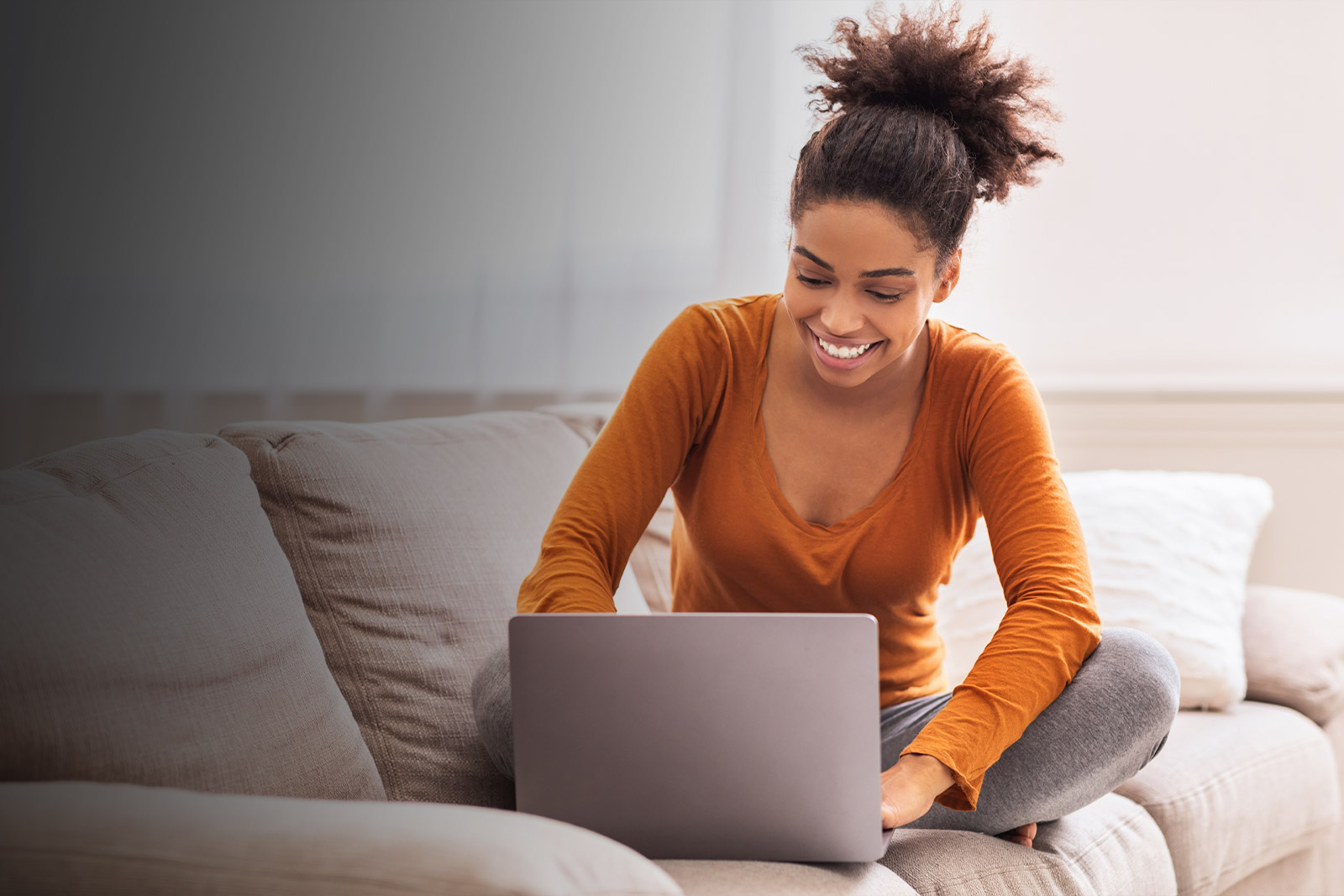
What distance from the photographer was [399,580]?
122cm

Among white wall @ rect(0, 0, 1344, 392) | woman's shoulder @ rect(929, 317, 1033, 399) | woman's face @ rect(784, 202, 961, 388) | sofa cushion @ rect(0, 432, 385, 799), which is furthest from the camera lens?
white wall @ rect(0, 0, 1344, 392)

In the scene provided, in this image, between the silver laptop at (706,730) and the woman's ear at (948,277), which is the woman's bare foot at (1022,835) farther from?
the woman's ear at (948,277)

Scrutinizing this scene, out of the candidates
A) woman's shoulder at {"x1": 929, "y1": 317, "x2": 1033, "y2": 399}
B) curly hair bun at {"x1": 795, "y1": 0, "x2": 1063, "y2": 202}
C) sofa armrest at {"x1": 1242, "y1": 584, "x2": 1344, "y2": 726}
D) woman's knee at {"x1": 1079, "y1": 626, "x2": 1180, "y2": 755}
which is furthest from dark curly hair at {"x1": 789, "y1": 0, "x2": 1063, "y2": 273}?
sofa armrest at {"x1": 1242, "y1": 584, "x2": 1344, "y2": 726}

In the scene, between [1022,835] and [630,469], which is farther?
[630,469]

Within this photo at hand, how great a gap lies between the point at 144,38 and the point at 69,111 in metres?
0.15

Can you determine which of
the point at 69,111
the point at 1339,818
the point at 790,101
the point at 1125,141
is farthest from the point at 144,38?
the point at 1339,818

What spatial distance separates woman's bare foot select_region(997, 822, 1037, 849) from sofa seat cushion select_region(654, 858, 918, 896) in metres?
0.22

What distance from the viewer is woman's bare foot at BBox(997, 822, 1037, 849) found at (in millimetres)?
1108

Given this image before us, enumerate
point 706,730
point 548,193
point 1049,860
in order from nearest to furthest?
point 706,730, point 1049,860, point 548,193

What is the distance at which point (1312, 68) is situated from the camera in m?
2.30

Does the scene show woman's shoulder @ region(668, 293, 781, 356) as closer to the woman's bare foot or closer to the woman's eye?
the woman's eye

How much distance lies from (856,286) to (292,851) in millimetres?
801

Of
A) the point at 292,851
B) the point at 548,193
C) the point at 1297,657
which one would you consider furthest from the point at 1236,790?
the point at 548,193

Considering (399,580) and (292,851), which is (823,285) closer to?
(399,580)
